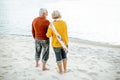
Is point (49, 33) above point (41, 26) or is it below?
below

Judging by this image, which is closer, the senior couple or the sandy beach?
the senior couple

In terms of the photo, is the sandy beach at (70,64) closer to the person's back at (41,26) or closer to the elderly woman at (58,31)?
the elderly woman at (58,31)

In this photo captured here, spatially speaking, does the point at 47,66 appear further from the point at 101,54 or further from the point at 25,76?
the point at 101,54

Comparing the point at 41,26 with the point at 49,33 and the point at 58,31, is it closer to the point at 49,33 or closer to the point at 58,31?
the point at 49,33

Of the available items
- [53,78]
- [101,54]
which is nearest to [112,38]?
[101,54]

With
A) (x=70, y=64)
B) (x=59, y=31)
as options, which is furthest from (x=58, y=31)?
(x=70, y=64)

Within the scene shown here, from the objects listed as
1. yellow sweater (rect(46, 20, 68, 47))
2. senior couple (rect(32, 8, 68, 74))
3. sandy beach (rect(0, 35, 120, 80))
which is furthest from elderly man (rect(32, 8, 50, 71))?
sandy beach (rect(0, 35, 120, 80))

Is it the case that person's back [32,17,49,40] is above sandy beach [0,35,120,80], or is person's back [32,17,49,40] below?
above

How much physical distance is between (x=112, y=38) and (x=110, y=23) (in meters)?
5.63

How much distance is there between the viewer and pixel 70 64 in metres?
8.66

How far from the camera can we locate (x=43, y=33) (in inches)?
296

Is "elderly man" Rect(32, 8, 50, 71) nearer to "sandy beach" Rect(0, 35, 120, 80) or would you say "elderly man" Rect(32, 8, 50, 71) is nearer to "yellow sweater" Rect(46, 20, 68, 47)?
"yellow sweater" Rect(46, 20, 68, 47)

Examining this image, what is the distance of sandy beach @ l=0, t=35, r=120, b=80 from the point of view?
7406mm

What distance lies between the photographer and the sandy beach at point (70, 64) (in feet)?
24.3
